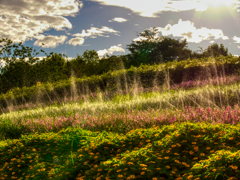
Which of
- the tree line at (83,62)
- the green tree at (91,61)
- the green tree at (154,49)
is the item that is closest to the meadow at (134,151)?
the tree line at (83,62)

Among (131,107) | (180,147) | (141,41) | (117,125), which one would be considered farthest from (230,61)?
(141,41)

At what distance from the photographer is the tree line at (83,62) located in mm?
17188

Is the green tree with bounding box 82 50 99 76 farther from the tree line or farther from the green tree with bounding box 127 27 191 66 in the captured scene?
the green tree with bounding box 127 27 191 66

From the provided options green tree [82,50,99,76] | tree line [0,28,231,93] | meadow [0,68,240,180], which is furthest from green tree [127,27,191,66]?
meadow [0,68,240,180]

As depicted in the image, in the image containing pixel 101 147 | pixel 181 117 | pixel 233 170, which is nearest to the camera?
pixel 233 170

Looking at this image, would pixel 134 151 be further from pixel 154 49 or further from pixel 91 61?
pixel 154 49

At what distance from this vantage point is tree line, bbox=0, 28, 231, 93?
56.4 feet

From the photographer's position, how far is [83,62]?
3022cm

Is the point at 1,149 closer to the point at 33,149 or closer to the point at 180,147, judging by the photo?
the point at 33,149

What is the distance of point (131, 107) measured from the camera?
649 cm

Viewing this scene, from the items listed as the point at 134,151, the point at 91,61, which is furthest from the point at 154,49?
the point at 134,151

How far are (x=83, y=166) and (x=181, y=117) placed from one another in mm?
2718

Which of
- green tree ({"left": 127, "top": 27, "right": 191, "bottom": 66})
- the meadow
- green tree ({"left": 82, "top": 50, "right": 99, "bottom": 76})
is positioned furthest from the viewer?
green tree ({"left": 127, "top": 27, "right": 191, "bottom": 66})

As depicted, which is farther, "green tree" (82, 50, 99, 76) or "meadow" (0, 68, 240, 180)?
"green tree" (82, 50, 99, 76)
